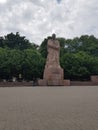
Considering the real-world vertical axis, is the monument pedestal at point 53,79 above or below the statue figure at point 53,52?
below

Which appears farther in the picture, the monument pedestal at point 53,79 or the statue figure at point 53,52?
the statue figure at point 53,52

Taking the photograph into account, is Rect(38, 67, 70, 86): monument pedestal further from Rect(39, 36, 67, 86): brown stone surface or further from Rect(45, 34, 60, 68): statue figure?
Rect(45, 34, 60, 68): statue figure

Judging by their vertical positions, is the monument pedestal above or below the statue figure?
below

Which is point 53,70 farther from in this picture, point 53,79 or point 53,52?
point 53,52

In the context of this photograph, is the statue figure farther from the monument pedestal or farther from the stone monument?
the monument pedestal

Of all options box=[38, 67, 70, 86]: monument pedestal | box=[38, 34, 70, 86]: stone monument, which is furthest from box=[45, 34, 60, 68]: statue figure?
box=[38, 67, 70, 86]: monument pedestal

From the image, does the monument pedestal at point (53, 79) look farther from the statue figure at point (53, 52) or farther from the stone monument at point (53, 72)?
the statue figure at point (53, 52)

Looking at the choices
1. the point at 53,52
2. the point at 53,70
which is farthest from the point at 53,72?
the point at 53,52

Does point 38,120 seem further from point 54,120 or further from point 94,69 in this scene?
point 94,69

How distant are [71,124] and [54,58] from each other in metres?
26.9

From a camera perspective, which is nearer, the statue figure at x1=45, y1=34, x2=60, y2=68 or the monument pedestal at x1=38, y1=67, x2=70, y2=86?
the monument pedestal at x1=38, y1=67, x2=70, y2=86

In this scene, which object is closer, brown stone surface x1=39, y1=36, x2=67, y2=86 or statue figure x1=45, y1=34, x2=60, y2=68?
brown stone surface x1=39, y1=36, x2=67, y2=86

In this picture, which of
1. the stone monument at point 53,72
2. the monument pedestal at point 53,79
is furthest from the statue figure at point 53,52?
the monument pedestal at point 53,79

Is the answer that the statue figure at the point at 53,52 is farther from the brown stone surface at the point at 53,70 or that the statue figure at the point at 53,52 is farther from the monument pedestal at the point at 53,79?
the monument pedestal at the point at 53,79
